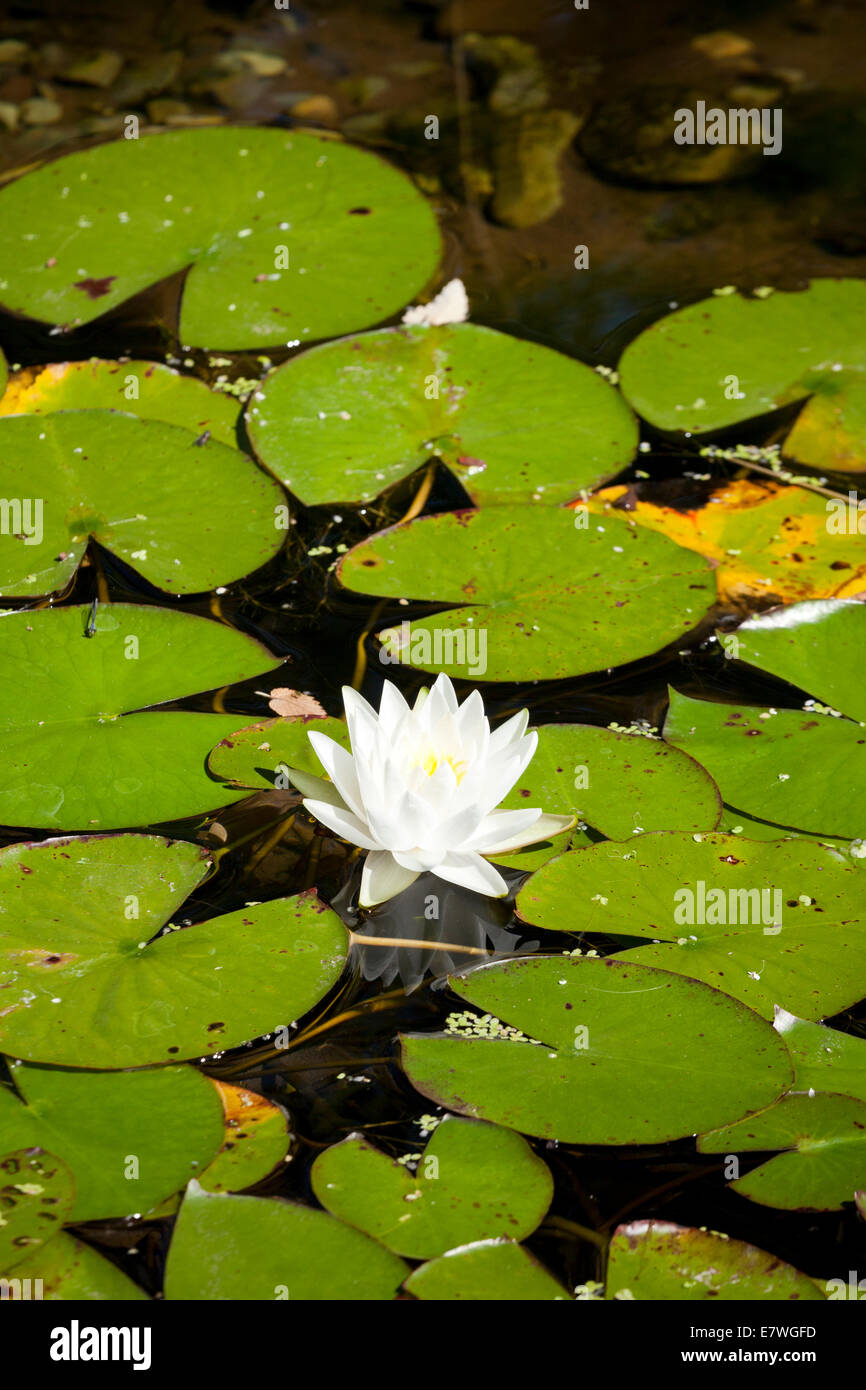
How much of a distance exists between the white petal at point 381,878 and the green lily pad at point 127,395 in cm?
154

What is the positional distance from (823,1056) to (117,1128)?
4.09 feet

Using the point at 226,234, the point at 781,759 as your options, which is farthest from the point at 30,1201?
the point at 226,234

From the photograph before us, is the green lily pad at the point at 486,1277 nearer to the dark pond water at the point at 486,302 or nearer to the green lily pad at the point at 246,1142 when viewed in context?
Result: the dark pond water at the point at 486,302

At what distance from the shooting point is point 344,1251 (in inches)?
68.7

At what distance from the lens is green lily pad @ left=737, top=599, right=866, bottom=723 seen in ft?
8.82

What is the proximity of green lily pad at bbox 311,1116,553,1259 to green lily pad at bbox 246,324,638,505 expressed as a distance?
1821mm

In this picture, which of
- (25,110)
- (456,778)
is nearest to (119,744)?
(456,778)

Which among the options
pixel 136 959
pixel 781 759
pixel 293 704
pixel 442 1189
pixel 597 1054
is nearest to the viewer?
pixel 442 1189

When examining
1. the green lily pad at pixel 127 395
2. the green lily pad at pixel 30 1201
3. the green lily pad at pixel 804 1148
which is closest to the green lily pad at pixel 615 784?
the green lily pad at pixel 804 1148

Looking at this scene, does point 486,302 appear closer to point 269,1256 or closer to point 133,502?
point 133,502

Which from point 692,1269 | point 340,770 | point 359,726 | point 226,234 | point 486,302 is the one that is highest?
point 226,234

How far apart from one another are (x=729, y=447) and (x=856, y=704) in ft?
3.57

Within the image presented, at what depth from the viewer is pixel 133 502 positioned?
10.0 feet
